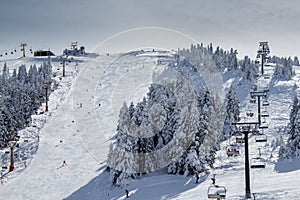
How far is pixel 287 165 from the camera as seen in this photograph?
34875mm

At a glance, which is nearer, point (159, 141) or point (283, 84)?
point (159, 141)

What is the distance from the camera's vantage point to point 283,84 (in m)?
84.7

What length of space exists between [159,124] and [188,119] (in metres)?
5.74

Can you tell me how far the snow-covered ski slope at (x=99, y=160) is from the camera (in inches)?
1174

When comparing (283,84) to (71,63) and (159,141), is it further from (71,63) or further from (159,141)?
(71,63)

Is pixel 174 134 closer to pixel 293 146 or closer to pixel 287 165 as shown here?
pixel 287 165

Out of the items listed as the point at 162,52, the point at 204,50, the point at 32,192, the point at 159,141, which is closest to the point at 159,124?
the point at 159,141

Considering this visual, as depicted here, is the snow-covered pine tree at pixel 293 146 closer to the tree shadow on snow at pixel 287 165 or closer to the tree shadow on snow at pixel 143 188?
the tree shadow on snow at pixel 287 165

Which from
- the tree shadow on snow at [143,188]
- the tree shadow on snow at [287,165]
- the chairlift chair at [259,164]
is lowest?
the tree shadow on snow at [143,188]

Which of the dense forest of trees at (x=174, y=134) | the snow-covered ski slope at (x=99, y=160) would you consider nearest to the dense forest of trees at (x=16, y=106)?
the snow-covered ski slope at (x=99, y=160)

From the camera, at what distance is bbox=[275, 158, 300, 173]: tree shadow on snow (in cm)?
3320

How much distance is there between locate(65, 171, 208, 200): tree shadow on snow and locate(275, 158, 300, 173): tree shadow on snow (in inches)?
270

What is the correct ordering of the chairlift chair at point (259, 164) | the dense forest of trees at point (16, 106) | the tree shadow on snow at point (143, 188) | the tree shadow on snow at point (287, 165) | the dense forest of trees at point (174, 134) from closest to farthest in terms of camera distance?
1. the chairlift chair at point (259, 164)
2. the tree shadow on snow at point (143, 188)
3. the tree shadow on snow at point (287, 165)
4. the dense forest of trees at point (174, 134)
5. the dense forest of trees at point (16, 106)

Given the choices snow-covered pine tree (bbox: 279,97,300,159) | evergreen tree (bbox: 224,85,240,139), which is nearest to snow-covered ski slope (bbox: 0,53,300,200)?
snow-covered pine tree (bbox: 279,97,300,159)
